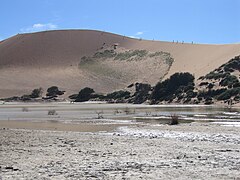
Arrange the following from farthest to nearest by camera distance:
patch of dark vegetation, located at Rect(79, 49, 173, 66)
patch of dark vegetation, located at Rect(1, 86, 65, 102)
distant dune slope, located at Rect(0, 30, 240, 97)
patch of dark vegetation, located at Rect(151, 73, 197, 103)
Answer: patch of dark vegetation, located at Rect(79, 49, 173, 66)
distant dune slope, located at Rect(0, 30, 240, 97)
patch of dark vegetation, located at Rect(1, 86, 65, 102)
patch of dark vegetation, located at Rect(151, 73, 197, 103)

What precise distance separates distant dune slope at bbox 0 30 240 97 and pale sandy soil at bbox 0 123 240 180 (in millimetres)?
66647

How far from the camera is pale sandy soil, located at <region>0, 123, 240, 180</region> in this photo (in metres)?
9.77

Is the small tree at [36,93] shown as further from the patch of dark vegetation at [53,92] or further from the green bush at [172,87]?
the green bush at [172,87]

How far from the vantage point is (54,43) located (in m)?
126

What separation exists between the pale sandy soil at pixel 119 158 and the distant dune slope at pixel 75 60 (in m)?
66.6

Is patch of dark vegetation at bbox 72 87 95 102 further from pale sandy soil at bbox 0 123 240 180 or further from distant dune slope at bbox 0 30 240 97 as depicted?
pale sandy soil at bbox 0 123 240 180

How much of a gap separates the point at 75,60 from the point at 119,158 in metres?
104

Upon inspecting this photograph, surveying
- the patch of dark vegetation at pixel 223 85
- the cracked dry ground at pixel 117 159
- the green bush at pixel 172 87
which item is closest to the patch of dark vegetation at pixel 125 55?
the patch of dark vegetation at pixel 223 85

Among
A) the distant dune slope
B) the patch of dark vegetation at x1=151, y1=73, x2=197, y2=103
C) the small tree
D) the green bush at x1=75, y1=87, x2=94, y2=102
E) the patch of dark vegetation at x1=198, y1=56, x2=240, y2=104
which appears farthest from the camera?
the distant dune slope

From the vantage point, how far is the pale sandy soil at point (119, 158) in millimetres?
9766

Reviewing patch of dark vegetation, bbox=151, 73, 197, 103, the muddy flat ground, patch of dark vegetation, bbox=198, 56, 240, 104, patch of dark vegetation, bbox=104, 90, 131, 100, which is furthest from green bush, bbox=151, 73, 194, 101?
the muddy flat ground

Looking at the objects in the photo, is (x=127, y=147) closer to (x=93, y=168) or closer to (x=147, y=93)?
(x=93, y=168)

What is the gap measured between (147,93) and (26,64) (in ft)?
167

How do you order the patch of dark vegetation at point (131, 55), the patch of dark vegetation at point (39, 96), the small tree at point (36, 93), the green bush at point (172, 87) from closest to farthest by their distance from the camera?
the green bush at point (172, 87), the patch of dark vegetation at point (39, 96), the small tree at point (36, 93), the patch of dark vegetation at point (131, 55)
